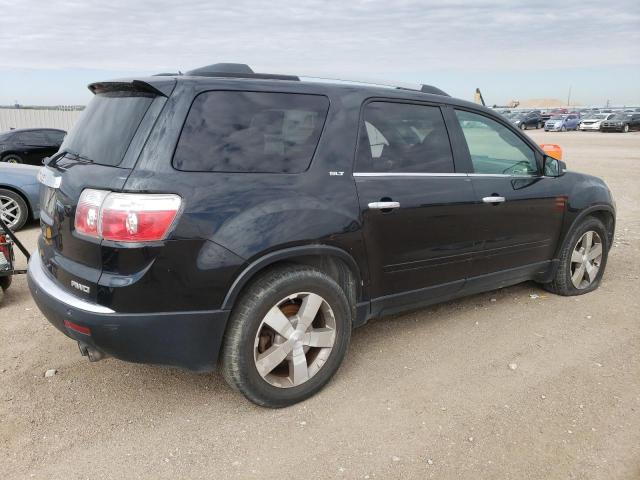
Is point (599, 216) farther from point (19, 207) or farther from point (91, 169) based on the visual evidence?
point (19, 207)

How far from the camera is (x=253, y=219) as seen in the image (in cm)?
283

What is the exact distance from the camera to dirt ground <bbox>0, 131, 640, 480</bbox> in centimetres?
268

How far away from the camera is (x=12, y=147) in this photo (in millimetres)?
14508

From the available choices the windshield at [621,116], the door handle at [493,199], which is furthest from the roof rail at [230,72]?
the windshield at [621,116]

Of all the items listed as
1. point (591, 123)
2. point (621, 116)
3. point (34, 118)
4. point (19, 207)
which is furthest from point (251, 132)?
point (591, 123)

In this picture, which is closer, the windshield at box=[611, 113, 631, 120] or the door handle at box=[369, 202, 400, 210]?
the door handle at box=[369, 202, 400, 210]

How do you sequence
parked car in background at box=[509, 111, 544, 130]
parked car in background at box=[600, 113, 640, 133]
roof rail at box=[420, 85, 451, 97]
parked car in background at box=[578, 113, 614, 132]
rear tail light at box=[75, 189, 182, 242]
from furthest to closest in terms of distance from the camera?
parked car in background at box=[509, 111, 544, 130]
parked car in background at box=[578, 113, 614, 132]
parked car in background at box=[600, 113, 640, 133]
roof rail at box=[420, 85, 451, 97]
rear tail light at box=[75, 189, 182, 242]

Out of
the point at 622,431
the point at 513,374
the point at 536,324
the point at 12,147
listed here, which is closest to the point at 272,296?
the point at 513,374

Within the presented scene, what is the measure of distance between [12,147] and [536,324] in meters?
14.3

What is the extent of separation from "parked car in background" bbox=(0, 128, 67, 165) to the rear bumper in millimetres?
13409

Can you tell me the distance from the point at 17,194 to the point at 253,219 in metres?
6.12

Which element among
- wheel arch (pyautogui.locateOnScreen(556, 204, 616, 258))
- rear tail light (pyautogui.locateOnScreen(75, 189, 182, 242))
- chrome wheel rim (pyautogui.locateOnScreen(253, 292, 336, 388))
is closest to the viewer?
rear tail light (pyautogui.locateOnScreen(75, 189, 182, 242))

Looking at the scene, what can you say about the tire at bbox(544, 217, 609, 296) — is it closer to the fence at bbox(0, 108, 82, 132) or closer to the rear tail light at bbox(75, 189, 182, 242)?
the rear tail light at bbox(75, 189, 182, 242)

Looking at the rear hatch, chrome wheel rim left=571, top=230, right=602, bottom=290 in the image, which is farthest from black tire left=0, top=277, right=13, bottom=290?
chrome wheel rim left=571, top=230, right=602, bottom=290
